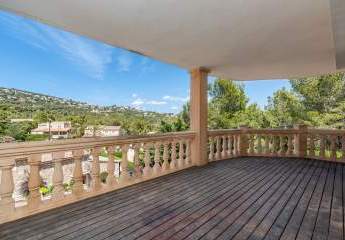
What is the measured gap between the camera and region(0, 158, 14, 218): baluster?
2467 millimetres

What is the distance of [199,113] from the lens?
5.56 metres

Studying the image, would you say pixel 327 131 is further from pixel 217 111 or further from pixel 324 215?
pixel 217 111

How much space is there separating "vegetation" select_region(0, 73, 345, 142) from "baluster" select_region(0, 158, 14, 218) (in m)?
0.39

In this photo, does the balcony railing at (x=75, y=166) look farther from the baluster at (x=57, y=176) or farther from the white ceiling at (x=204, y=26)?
the white ceiling at (x=204, y=26)

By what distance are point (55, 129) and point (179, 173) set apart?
2.55 meters

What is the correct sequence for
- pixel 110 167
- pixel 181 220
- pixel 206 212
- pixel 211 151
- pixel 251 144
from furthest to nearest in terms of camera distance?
1. pixel 251 144
2. pixel 211 151
3. pixel 110 167
4. pixel 206 212
5. pixel 181 220

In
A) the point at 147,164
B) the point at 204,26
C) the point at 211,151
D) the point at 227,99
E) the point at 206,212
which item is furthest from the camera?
the point at 227,99

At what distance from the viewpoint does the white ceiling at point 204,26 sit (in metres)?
2.54

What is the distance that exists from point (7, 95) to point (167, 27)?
7.47 ft

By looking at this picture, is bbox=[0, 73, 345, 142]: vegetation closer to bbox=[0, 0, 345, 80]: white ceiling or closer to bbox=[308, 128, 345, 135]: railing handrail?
bbox=[0, 0, 345, 80]: white ceiling

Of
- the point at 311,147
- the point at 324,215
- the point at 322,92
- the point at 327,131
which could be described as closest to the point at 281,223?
the point at 324,215

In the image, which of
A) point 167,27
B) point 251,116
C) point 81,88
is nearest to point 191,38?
point 167,27

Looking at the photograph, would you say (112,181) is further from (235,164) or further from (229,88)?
(229,88)

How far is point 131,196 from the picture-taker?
3.35 metres
